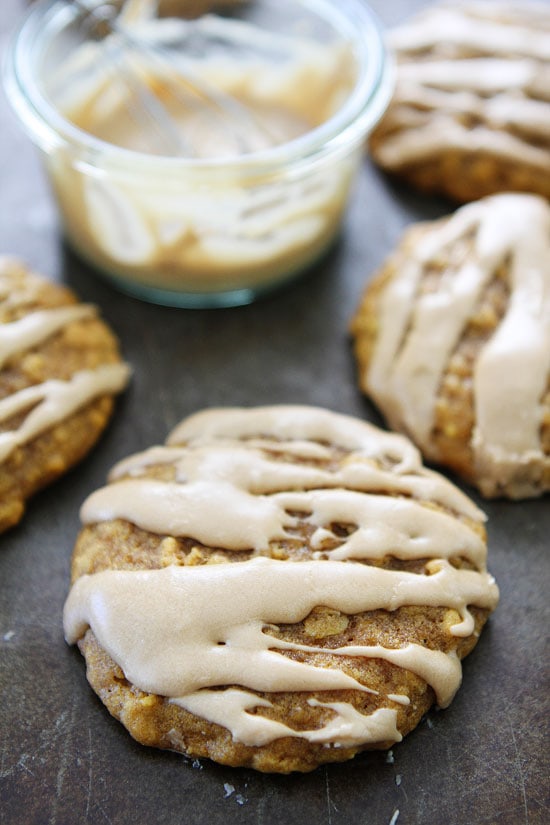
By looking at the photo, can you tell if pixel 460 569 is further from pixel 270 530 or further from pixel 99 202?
pixel 99 202

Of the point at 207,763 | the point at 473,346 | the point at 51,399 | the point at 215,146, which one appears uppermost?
the point at 215,146

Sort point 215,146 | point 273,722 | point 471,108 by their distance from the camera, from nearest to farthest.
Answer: point 273,722, point 215,146, point 471,108

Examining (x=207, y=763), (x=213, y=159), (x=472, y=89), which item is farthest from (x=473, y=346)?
(x=207, y=763)

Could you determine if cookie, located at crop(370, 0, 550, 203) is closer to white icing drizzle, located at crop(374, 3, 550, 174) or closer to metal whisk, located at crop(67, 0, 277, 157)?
white icing drizzle, located at crop(374, 3, 550, 174)

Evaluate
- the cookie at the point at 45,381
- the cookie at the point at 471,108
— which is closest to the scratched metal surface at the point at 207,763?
the cookie at the point at 45,381

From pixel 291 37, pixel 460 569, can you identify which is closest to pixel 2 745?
pixel 460 569

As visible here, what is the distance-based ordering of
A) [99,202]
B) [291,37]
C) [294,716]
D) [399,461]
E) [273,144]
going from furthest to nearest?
[291,37], [273,144], [99,202], [399,461], [294,716]

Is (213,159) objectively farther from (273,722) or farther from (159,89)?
(273,722)
